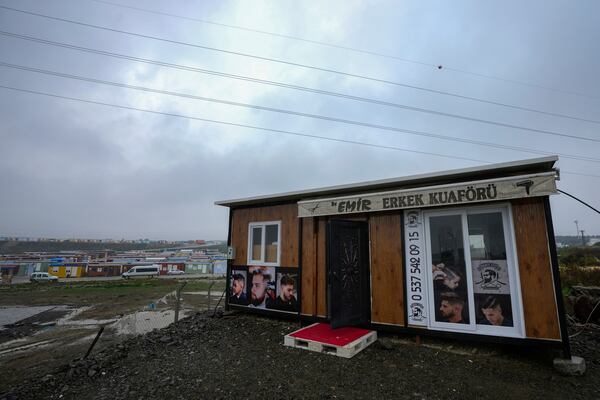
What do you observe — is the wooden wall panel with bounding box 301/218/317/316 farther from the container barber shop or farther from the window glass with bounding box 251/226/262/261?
the window glass with bounding box 251/226/262/261

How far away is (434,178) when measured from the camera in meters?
5.38

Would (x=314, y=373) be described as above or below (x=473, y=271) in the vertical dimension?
below

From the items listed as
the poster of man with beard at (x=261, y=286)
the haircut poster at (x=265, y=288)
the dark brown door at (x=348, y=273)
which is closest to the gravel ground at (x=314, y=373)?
the dark brown door at (x=348, y=273)

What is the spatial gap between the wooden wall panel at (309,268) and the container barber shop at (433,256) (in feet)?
0.08

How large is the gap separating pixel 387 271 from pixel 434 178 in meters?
1.97

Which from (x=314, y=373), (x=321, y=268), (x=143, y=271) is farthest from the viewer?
(x=143, y=271)

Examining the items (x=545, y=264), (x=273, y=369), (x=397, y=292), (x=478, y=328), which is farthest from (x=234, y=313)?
(x=545, y=264)

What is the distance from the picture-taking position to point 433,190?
201 inches

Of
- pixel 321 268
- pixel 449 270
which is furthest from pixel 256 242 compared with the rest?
pixel 449 270

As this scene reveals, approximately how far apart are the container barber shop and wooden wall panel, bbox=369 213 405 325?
0.06 ft

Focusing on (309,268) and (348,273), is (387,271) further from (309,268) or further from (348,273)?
(309,268)

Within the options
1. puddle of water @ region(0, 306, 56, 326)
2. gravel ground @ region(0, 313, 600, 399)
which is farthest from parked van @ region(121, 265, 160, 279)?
gravel ground @ region(0, 313, 600, 399)

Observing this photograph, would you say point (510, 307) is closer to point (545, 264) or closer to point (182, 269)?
point (545, 264)

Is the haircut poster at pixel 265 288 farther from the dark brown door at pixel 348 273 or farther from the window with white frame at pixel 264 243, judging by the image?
the dark brown door at pixel 348 273
